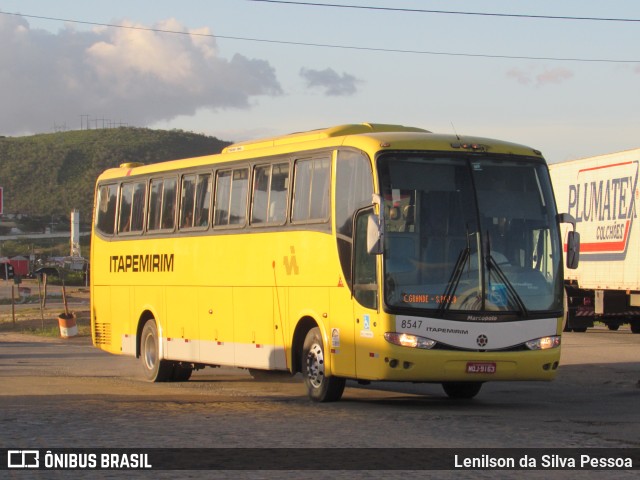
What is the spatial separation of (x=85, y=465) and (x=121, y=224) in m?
13.1

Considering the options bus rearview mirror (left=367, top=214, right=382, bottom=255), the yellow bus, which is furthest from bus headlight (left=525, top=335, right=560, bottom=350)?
bus rearview mirror (left=367, top=214, right=382, bottom=255)

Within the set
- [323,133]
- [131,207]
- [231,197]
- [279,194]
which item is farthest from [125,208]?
[323,133]

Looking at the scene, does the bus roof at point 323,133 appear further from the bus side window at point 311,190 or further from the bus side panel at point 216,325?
the bus side panel at point 216,325

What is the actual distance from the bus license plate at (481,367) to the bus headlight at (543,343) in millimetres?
621

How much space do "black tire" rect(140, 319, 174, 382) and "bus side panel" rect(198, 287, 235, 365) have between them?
151cm

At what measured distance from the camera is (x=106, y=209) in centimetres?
2347

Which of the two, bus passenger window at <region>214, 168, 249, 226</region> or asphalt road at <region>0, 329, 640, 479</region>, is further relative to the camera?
bus passenger window at <region>214, 168, 249, 226</region>

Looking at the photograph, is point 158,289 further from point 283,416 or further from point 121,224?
point 283,416

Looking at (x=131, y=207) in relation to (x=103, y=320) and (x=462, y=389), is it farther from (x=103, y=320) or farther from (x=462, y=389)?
(x=462, y=389)

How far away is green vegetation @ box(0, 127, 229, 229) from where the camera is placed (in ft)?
528

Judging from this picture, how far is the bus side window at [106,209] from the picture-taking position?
23.1 m

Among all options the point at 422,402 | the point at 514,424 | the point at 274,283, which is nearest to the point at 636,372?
the point at 422,402

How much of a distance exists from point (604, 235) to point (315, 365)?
1700cm

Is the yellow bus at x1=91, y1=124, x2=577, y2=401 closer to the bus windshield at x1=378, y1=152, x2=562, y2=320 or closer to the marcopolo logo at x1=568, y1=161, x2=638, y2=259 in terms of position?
the bus windshield at x1=378, y1=152, x2=562, y2=320
